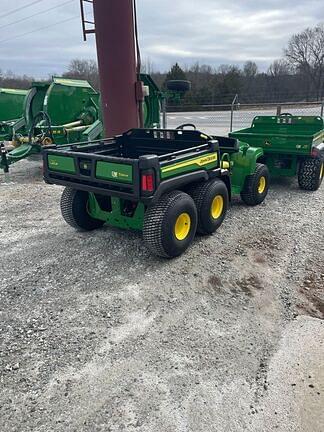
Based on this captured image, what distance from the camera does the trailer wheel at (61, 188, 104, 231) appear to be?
15.5 feet

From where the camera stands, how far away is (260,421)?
217cm

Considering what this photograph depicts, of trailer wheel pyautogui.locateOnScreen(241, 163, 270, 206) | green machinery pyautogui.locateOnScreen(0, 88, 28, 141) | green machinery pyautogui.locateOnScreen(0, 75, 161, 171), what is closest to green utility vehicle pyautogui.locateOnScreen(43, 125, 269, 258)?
trailer wheel pyautogui.locateOnScreen(241, 163, 270, 206)

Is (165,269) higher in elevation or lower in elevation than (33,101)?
lower

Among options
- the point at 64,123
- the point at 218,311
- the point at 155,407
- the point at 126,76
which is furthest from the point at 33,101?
the point at 155,407

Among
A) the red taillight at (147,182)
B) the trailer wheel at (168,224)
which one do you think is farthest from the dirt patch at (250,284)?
the red taillight at (147,182)

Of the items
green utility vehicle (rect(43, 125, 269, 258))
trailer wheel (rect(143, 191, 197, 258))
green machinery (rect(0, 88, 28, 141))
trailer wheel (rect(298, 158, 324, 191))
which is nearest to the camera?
green utility vehicle (rect(43, 125, 269, 258))

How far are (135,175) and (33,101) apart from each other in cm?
681

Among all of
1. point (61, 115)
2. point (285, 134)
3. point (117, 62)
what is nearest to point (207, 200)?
point (117, 62)

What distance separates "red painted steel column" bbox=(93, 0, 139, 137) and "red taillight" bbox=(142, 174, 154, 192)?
2.39 meters

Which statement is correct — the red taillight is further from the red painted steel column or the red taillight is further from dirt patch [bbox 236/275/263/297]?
the red painted steel column

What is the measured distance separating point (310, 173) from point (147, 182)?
168 inches

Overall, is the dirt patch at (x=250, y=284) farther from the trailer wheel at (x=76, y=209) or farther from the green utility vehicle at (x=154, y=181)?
the trailer wheel at (x=76, y=209)

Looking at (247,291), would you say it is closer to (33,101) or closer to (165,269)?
(165,269)

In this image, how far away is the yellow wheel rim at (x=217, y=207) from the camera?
15.3 ft
